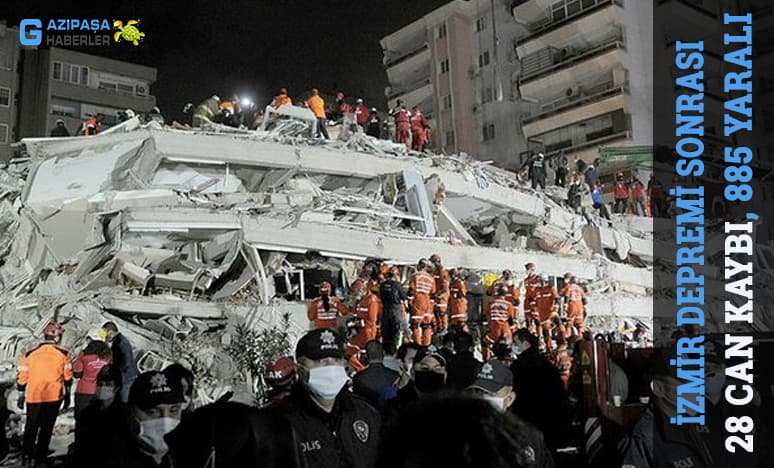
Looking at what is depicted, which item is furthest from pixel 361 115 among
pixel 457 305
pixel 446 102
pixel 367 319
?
pixel 446 102

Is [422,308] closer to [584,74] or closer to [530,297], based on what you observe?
[530,297]

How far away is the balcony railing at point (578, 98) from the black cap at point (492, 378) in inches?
1452

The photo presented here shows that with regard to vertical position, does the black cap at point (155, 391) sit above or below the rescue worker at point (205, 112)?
below

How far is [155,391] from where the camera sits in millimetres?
3445

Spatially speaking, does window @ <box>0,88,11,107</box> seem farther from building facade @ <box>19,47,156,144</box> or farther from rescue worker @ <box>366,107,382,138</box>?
rescue worker @ <box>366,107,382,138</box>

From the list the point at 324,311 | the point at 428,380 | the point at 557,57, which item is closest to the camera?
the point at 428,380

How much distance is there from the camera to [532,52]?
42.9m

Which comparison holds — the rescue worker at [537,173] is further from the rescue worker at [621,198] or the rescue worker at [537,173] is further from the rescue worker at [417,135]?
the rescue worker at [417,135]

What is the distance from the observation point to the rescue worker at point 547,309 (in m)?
14.2

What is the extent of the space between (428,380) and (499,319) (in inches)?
311

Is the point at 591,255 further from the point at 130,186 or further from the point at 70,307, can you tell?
the point at 70,307

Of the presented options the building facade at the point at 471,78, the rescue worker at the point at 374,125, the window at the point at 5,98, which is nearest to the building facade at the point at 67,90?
the window at the point at 5,98

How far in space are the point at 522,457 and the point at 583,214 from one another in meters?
22.7

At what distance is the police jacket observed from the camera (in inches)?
122
